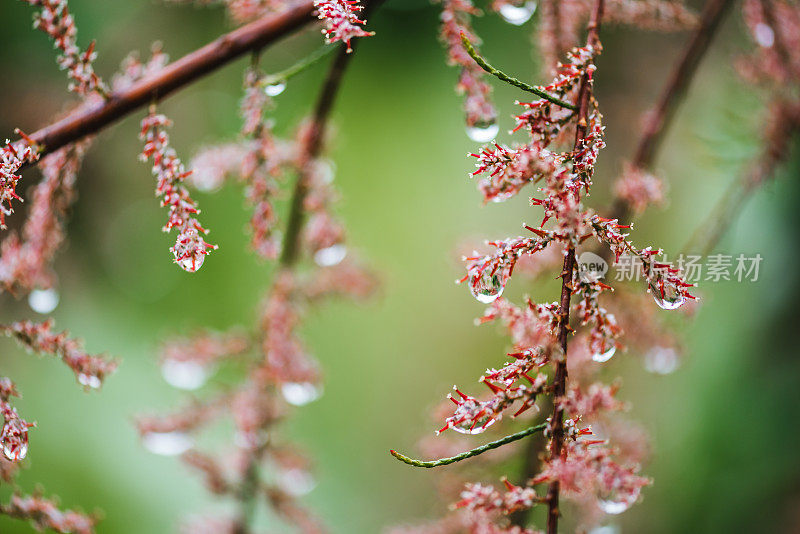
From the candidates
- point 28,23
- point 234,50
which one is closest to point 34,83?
point 28,23

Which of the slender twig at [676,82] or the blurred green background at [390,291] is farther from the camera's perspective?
Result: the blurred green background at [390,291]

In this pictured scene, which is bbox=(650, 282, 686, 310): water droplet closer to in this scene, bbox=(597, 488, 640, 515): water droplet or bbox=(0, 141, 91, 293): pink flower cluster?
bbox=(597, 488, 640, 515): water droplet

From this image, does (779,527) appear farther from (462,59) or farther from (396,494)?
(462,59)

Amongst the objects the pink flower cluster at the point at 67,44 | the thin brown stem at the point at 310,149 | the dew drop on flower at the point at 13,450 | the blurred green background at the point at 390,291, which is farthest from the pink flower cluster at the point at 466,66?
the blurred green background at the point at 390,291

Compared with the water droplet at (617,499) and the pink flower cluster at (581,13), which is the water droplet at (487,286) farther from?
the pink flower cluster at (581,13)

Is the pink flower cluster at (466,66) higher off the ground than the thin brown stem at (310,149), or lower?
lower

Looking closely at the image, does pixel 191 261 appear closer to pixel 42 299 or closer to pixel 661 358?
pixel 42 299
